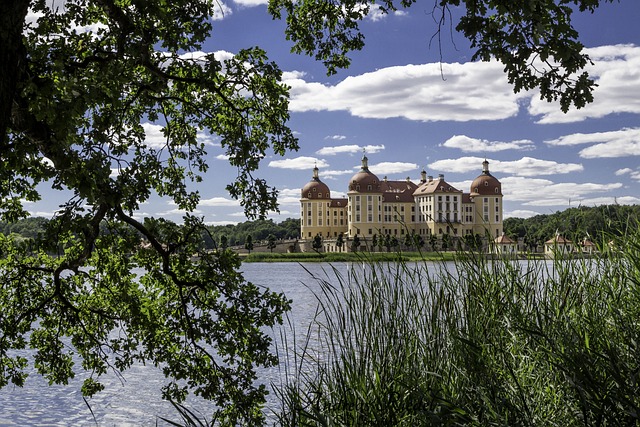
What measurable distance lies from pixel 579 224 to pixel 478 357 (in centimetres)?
222

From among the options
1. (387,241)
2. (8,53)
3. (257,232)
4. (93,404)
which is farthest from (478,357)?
(257,232)

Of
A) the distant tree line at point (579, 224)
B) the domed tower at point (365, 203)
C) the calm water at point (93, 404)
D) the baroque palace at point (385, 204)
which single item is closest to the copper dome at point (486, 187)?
the baroque palace at point (385, 204)

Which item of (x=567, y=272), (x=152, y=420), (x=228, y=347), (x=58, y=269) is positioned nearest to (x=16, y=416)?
(x=152, y=420)

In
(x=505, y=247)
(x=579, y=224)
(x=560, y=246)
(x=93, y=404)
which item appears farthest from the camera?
(x=93, y=404)

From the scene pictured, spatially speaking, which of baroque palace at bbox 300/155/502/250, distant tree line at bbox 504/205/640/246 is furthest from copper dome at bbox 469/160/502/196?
distant tree line at bbox 504/205/640/246

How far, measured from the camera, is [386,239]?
13.4ft

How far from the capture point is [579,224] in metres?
4.96

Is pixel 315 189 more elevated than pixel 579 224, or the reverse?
pixel 315 189

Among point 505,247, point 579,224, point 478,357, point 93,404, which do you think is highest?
point 579,224

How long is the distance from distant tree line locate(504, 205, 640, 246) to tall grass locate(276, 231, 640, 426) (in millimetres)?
351

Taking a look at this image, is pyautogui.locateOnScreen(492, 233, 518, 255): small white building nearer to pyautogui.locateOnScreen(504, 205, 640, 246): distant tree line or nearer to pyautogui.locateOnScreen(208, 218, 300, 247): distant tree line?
pyautogui.locateOnScreen(504, 205, 640, 246): distant tree line

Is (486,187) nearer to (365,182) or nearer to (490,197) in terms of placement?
(490,197)

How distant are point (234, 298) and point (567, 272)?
2291 millimetres

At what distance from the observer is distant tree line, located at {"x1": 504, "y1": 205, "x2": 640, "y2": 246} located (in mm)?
4765
